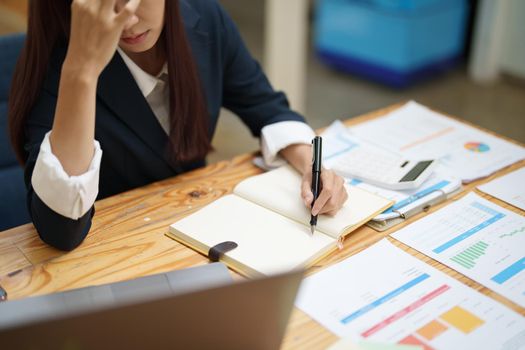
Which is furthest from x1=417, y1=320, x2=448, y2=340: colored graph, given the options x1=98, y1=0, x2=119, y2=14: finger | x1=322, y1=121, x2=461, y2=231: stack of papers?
x1=98, y1=0, x2=119, y2=14: finger

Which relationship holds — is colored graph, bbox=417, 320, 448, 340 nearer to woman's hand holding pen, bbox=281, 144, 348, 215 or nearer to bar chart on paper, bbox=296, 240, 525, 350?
bar chart on paper, bbox=296, 240, 525, 350

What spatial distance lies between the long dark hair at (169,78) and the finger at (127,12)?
0.83 feet

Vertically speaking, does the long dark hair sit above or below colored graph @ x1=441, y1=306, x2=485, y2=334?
above

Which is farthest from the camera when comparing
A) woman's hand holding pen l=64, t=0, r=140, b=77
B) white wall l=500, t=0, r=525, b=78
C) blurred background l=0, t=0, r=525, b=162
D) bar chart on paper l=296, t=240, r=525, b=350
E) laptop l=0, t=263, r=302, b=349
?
white wall l=500, t=0, r=525, b=78

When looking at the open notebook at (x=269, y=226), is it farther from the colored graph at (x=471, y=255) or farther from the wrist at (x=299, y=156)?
the colored graph at (x=471, y=255)

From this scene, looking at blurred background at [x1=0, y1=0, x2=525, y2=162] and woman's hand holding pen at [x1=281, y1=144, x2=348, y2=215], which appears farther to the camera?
blurred background at [x1=0, y1=0, x2=525, y2=162]

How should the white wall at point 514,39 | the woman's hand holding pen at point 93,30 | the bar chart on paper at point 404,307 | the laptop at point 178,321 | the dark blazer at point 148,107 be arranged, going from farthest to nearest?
the white wall at point 514,39 → the dark blazer at point 148,107 → the woman's hand holding pen at point 93,30 → the bar chart on paper at point 404,307 → the laptop at point 178,321

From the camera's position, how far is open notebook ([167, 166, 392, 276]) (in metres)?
0.99

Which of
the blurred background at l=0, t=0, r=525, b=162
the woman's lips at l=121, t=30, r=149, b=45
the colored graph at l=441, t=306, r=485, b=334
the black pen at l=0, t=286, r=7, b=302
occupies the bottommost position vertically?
the blurred background at l=0, t=0, r=525, b=162

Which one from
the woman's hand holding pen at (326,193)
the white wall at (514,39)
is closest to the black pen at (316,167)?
the woman's hand holding pen at (326,193)

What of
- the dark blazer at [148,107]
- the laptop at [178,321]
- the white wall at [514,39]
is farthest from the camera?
the white wall at [514,39]

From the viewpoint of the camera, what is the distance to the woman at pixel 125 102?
0.97m

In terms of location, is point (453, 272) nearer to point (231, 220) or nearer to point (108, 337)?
point (231, 220)

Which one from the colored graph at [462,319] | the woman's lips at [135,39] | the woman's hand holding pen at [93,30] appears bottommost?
the colored graph at [462,319]
